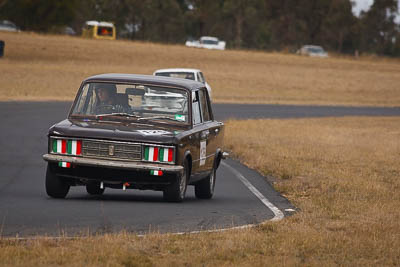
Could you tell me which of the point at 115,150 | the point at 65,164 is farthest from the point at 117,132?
the point at 65,164

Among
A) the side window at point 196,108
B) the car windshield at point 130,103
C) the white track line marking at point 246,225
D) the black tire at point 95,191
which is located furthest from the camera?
the black tire at point 95,191

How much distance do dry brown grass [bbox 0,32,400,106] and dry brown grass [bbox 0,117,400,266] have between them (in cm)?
2580

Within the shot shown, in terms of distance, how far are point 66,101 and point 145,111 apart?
29601 mm

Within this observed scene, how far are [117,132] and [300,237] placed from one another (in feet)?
9.80

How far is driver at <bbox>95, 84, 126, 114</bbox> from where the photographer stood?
12.2m

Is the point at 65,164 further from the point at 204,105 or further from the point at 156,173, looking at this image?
the point at 204,105

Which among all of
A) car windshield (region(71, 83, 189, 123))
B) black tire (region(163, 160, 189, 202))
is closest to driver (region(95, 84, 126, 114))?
car windshield (region(71, 83, 189, 123))

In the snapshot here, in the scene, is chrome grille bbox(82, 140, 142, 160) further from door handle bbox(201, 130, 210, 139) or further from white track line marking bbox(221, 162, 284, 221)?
white track line marking bbox(221, 162, 284, 221)

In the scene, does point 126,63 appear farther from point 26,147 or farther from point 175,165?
point 175,165

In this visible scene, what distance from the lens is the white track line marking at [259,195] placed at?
11.4 metres

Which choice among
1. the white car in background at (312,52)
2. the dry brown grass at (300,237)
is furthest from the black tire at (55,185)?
the white car in background at (312,52)

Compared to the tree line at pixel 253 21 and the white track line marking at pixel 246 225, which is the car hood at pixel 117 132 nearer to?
the white track line marking at pixel 246 225

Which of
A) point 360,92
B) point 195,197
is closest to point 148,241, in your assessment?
point 195,197

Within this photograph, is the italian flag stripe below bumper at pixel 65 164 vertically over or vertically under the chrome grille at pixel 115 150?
under
